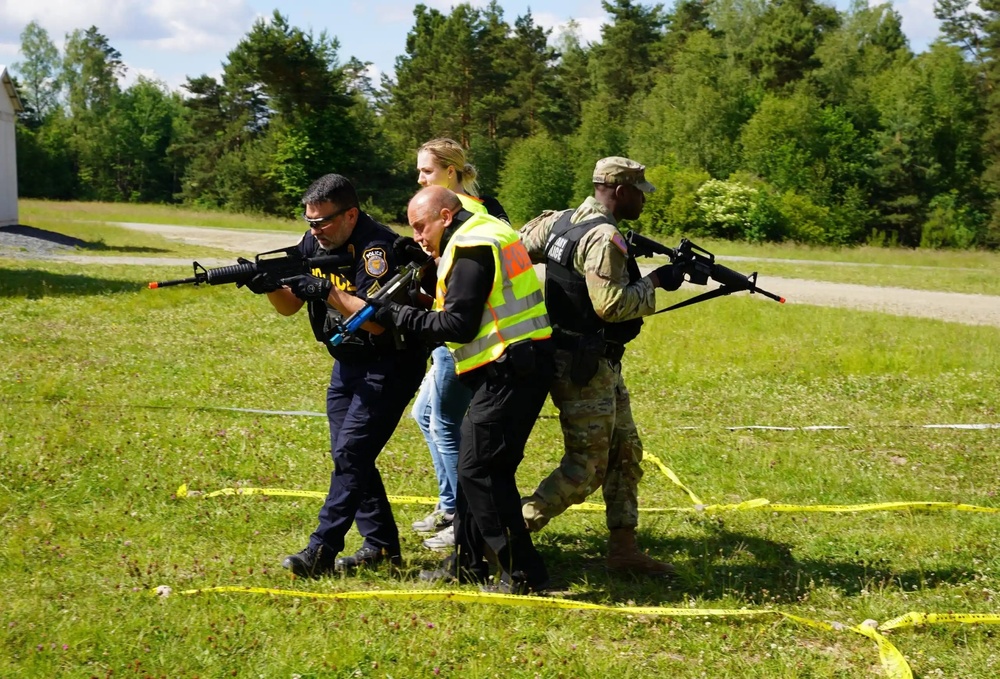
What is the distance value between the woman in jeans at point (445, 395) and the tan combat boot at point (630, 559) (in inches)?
37.6

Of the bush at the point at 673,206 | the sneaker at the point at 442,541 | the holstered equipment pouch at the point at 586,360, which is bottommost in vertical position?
the sneaker at the point at 442,541

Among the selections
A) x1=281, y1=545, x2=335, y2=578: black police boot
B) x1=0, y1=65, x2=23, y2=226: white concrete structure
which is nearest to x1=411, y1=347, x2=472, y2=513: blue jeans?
x1=281, y1=545, x2=335, y2=578: black police boot

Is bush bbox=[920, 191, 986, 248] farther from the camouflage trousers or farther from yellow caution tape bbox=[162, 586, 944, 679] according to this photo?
yellow caution tape bbox=[162, 586, 944, 679]

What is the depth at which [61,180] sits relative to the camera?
82062 mm

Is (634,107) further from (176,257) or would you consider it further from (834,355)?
(834,355)

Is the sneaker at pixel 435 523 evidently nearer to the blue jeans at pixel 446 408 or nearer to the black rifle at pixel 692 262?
the blue jeans at pixel 446 408

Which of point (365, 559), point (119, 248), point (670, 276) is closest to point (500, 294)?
point (670, 276)

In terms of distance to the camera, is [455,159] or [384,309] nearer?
[384,309]

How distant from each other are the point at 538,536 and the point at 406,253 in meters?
2.18

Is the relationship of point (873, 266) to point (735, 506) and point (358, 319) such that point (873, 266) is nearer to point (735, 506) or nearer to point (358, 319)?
point (735, 506)

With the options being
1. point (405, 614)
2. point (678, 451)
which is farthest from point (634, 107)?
point (405, 614)

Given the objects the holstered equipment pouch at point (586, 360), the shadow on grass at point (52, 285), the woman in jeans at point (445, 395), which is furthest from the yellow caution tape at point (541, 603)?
the shadow on grass at point (52, 285)

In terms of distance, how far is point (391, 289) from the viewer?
491cm

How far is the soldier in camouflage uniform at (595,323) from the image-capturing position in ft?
16.7
